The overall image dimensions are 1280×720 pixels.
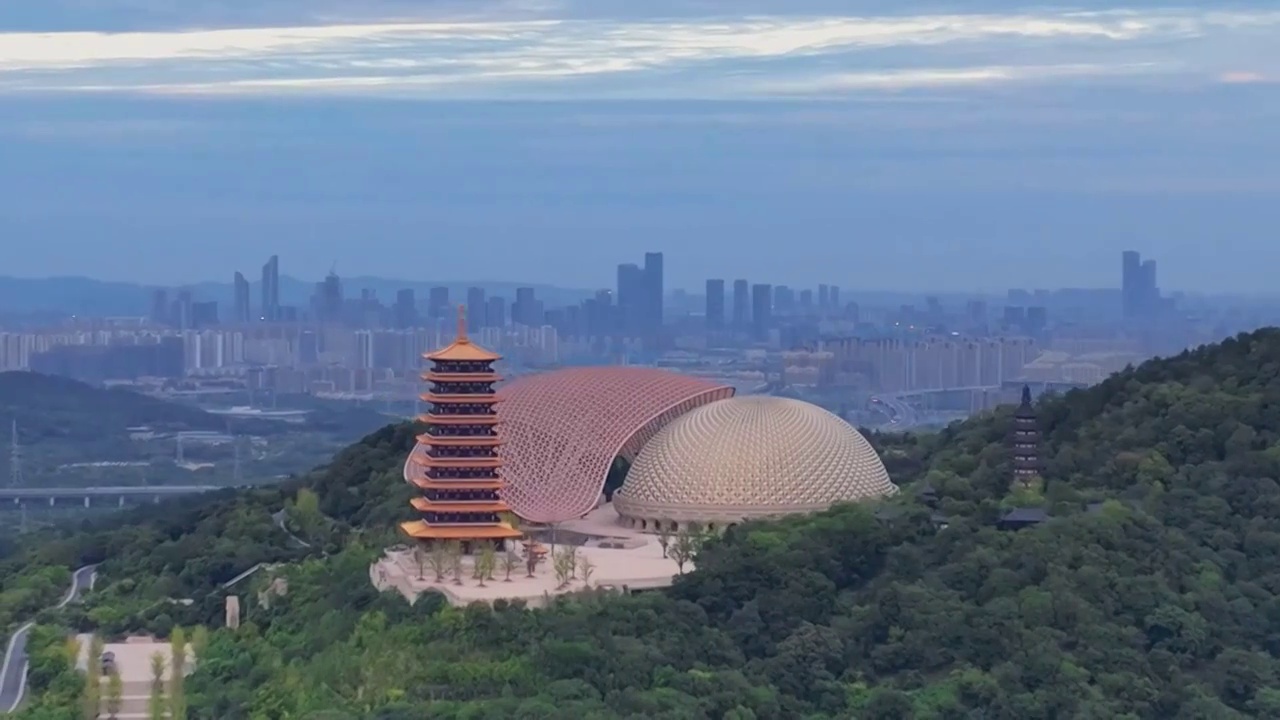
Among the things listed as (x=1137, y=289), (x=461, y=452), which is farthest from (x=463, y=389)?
(x=1137, y=289)

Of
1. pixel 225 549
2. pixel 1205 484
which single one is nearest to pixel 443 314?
pixel 225 549

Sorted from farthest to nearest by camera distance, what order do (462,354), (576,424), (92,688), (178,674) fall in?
(576,424) < (462,354) < (178,674) < (92,688)

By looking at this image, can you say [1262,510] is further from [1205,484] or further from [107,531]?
[107,531]

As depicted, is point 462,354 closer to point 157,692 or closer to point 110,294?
point 157,692

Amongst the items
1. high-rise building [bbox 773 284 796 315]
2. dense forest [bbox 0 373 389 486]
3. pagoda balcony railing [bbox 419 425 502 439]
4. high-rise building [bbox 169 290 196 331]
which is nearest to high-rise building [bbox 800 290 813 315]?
high-rise building [bbox 773 284 796 315]

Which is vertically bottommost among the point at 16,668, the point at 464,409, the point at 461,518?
the point at 16,668

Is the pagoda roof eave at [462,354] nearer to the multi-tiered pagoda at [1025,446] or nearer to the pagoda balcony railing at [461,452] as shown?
the pagoda balcony railing at [461,452]

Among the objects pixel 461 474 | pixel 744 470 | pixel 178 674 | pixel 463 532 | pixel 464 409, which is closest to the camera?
pixel 178 674
